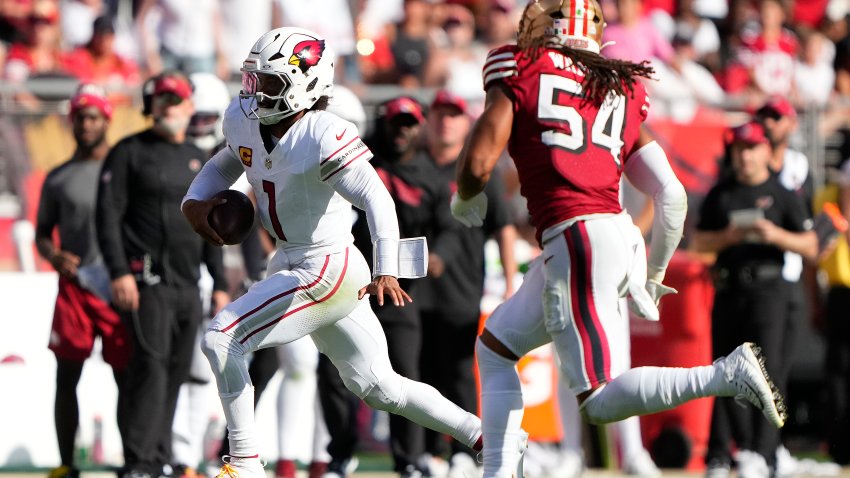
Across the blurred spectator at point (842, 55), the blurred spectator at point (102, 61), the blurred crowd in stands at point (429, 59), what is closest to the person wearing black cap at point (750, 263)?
the blurred crowd in stands at point (429, 59)

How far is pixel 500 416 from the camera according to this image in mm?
6637

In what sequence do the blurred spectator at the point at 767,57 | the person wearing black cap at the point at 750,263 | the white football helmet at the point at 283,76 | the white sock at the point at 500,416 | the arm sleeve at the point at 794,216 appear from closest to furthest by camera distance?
the white football helmet at the point at 283,76 < the white sock at the point at 500,416 < the person wearing black cap at the point at 750,263 < the arm sleeve at the point at 794,216 < the blurred spectator at the point at 767,57

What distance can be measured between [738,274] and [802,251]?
397mm

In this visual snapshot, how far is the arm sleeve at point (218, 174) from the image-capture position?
6.83m

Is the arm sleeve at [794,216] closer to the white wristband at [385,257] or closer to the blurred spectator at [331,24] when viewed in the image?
the white wristband at [385,257]

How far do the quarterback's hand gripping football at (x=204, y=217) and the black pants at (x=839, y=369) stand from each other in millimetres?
5292

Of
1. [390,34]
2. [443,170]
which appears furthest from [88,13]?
[443,170]

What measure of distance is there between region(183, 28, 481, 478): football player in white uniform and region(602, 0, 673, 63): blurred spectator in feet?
21.6

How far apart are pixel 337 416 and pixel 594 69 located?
310 centimetres

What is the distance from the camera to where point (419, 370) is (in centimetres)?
925

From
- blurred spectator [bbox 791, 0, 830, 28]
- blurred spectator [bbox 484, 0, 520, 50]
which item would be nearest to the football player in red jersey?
blurred spectator [bbox 484, 0, 520, 50]

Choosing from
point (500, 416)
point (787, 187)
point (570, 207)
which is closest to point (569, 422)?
point (787, 187)

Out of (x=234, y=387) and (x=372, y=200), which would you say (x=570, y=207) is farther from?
(x=234, y=387)

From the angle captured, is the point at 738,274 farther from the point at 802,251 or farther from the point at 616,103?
the point at 616,103
